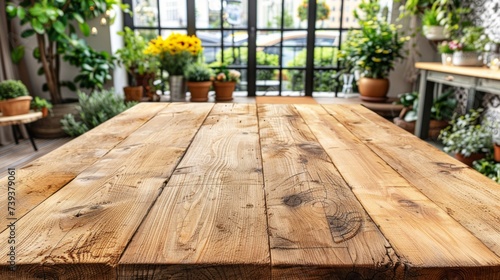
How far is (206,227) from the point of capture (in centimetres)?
62

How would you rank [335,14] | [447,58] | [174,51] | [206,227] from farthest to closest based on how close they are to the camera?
[335,14] < [174,51] < [447,58] < [206,227]

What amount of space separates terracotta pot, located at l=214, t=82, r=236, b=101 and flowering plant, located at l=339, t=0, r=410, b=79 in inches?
51.8

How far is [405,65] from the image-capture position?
4.80 m

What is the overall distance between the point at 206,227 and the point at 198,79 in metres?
3.84

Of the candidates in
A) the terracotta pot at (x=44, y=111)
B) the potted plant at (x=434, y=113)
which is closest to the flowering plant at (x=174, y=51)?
the terracotta pot at (x=44, y=111)

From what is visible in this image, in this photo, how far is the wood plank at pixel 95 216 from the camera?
0.53 metres

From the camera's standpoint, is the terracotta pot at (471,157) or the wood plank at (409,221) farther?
the terracotta pot at (471,157)

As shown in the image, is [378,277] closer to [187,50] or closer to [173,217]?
[173,217]

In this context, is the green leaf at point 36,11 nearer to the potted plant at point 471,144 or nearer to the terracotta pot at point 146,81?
the terracotta pot at point 146,81

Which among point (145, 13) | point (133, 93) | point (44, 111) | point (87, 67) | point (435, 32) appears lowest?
point (44, 111)

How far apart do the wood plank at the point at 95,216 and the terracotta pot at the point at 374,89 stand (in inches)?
146

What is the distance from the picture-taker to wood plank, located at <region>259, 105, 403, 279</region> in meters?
0.53

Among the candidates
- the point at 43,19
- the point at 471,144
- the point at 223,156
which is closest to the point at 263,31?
the point at 43,19

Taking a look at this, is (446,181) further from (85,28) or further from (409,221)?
(85,28)
